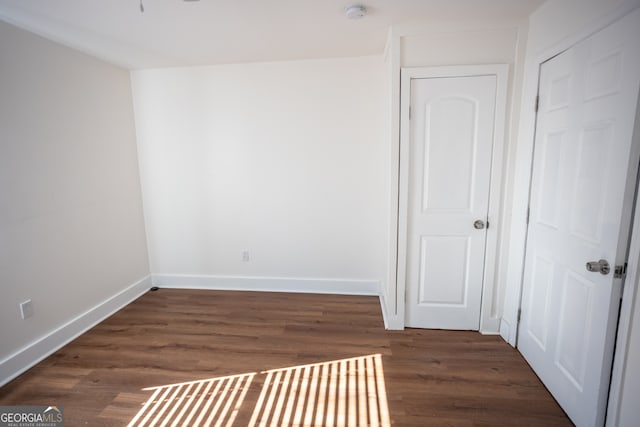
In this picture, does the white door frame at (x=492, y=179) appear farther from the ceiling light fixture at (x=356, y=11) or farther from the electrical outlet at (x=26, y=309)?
the electrical outlet at (x=26, y=309)

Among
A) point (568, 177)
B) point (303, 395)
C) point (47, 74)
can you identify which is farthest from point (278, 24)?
point (303, 395)

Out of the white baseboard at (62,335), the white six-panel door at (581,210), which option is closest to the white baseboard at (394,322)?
the white six-panel door at (581,210)

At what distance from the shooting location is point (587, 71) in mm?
1677

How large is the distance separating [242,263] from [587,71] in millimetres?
3372

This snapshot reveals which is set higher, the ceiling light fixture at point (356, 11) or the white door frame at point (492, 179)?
the ceiling light fixture at point (356, 11)

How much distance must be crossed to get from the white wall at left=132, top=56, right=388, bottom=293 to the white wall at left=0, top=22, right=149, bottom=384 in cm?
41

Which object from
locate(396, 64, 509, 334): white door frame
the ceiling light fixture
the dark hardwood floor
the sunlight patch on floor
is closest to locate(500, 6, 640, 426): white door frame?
locate(396, 64, 509, 334): white door frame


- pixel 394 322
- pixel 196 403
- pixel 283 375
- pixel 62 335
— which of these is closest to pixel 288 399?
pixel 283 375

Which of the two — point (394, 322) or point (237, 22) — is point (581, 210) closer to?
point (394, 322)

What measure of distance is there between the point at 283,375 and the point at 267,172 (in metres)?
2.04

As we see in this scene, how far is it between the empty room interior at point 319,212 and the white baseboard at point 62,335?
0.02 metres

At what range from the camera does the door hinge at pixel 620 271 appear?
1431 millimetres

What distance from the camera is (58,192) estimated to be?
2.54 metres

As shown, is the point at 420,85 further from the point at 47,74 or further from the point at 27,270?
the point at 27,270
